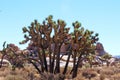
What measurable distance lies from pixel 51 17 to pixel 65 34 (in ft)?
4.82

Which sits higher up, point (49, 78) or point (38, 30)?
point (38, 30)

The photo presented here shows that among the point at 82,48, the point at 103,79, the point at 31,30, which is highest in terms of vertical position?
the point at 31,30

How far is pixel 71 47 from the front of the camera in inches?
745

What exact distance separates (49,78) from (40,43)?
2.59 metres

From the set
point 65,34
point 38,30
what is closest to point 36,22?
point 38,30

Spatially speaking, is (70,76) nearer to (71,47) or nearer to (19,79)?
(71,47)

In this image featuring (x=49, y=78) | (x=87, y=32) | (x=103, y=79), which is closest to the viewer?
(x=49, y=78)

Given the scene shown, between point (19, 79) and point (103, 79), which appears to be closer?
point (19, 79)

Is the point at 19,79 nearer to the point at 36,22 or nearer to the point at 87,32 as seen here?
the point at 36,22

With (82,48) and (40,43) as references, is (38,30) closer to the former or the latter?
(40,43)

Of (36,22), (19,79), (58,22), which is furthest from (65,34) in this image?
(19,79)

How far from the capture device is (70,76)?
1911 cm

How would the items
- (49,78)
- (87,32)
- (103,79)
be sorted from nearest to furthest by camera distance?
(49,78) → (87,32) → (103,79)

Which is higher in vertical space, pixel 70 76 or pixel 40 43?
pixel 40 43
